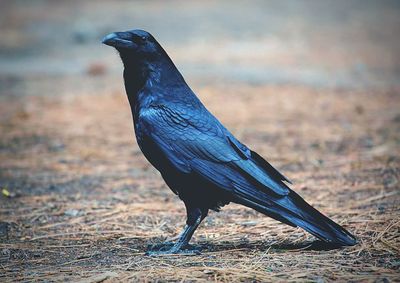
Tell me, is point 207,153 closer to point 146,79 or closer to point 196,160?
point 196,160

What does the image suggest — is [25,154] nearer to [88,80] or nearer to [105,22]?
[88,80]

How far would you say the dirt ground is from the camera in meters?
3.64

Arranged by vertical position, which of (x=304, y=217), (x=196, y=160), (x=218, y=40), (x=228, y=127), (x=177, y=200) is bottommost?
(x=177, y=200)

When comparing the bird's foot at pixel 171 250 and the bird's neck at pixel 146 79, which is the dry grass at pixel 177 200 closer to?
the bird's foot at pixel 171 250

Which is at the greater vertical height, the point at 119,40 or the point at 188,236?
the point at 119,40

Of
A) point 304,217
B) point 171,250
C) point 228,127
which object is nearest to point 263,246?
point 304,217

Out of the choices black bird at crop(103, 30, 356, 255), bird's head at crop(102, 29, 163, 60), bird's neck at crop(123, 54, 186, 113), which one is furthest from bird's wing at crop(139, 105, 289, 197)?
bird's head at crop(102, 29, 163, 60)

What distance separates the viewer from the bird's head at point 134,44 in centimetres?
394

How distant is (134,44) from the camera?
158 inches

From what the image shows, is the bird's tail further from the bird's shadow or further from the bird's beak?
the bird's beak

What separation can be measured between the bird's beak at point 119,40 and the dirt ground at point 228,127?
1267 millimetres

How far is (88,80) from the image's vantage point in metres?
11.9

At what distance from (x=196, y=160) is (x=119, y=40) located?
88 centimetres

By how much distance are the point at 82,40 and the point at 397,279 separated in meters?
14.0
